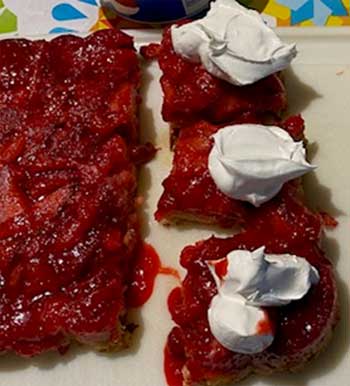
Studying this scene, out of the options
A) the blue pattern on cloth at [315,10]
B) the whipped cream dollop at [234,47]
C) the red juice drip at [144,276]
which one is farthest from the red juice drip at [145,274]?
the blue pattern on cloth at [315,10]

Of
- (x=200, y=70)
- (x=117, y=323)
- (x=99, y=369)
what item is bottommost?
(x=99, y=369)

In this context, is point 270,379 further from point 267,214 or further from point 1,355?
point 1,355

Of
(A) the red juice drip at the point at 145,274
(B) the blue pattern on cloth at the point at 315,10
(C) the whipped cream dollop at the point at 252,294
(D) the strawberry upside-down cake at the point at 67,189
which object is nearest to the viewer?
(C) the whipped cream dollop at the point at 252,294

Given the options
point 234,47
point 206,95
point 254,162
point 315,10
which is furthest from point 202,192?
point 315,10

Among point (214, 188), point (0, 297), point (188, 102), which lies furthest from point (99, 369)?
point (188, 102)

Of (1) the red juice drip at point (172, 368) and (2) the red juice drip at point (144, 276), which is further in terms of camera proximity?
(2) the red juice drip at point (144, 276)

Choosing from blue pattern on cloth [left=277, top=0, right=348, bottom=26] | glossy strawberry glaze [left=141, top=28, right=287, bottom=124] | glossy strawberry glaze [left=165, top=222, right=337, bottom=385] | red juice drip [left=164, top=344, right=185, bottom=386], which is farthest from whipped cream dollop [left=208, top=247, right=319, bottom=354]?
blue pattern on cloth [left=277, top=0, right=348, bottom=26]

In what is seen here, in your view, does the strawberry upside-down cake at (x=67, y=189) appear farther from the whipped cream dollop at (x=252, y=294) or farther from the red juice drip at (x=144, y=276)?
the whipped cream dollop at (x=252, y=294)
